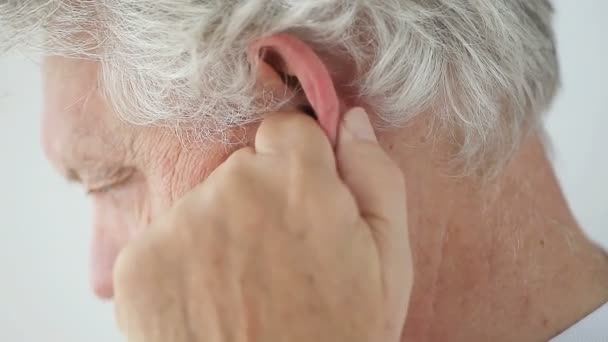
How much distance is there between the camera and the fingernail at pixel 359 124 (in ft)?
2.18

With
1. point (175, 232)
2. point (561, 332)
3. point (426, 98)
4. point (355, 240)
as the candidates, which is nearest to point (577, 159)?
point (561, 332)

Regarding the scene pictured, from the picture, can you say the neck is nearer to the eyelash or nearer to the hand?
the hand

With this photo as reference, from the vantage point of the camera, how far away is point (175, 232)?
0.62 meters

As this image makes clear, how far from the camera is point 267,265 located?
0.61 m

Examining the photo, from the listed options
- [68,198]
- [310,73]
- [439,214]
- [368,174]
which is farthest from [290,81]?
[68,198]

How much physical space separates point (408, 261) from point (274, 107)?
23cm

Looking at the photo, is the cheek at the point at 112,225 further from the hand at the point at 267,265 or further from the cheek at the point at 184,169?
the hand at the point at 267,265

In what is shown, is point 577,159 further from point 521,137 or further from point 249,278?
point 249,278

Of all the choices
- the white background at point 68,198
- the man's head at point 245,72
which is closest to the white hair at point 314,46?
the man's head at point 245,72

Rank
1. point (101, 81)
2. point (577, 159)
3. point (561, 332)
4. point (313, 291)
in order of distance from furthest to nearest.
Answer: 1. point (577, 159)
2. point (561, 332)
3. point (101, 81)
4. point (313, 291)

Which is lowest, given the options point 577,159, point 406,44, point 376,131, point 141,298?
point 577,159

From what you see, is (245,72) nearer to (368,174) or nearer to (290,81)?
(290,81)

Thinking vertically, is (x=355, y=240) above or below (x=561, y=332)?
above

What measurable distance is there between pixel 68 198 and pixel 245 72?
0.91 metres
